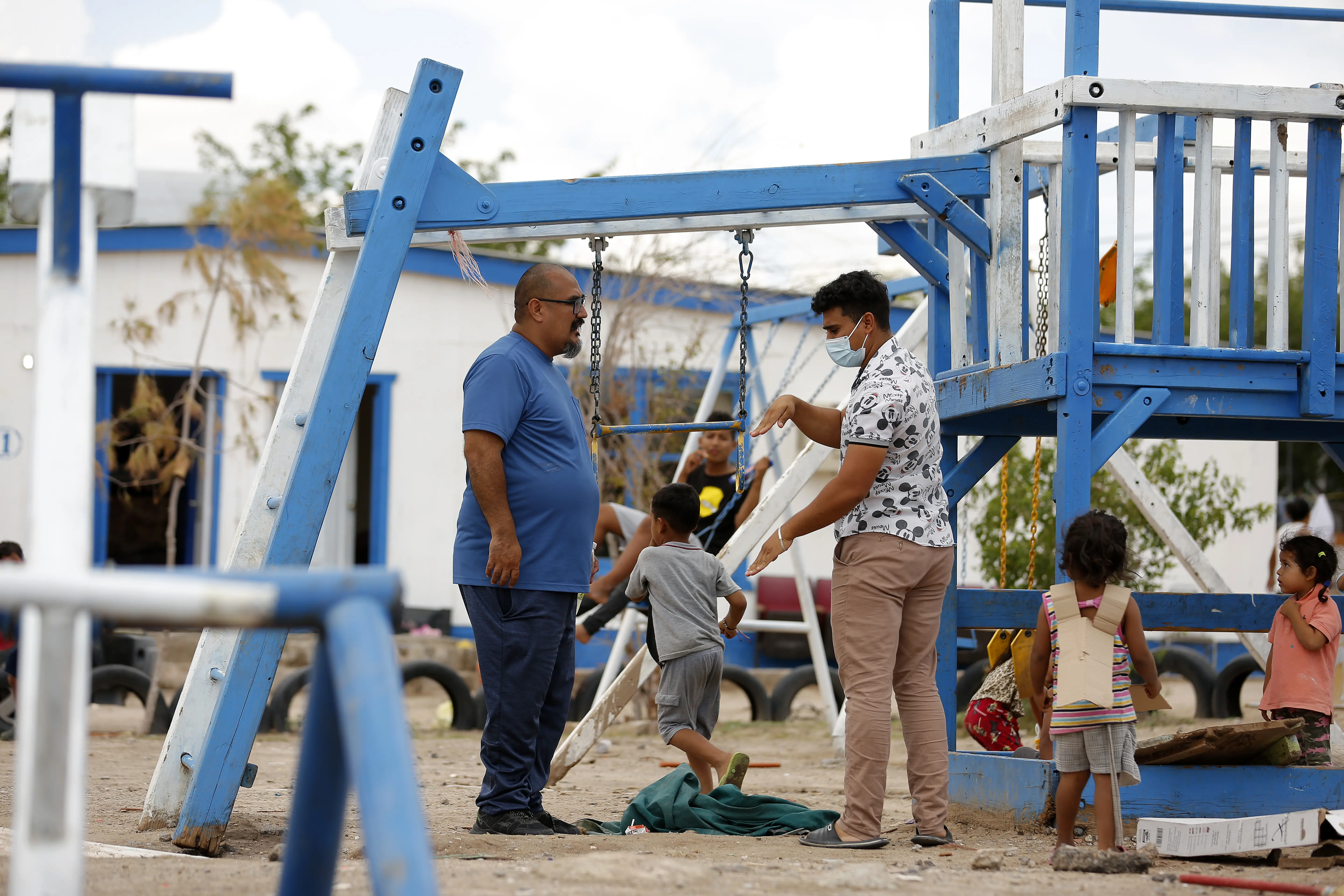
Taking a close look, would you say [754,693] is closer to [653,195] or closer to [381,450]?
[381,450]

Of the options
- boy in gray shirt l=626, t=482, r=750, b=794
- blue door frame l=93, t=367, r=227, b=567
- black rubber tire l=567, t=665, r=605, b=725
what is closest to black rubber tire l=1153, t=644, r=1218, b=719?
black rubber tire l=567, t=665, r=605, b=725

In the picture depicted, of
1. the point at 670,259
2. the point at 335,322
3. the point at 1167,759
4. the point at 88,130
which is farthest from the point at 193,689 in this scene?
the point at 670,259

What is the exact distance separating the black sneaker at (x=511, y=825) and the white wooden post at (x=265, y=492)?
977 millimetres

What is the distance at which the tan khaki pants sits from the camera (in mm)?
4543

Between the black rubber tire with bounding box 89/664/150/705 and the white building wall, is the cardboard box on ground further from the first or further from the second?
the white building wall

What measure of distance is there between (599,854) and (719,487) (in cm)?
471

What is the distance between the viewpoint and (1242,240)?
5359 mm

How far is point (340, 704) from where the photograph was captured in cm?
197

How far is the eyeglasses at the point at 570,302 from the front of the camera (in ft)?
16.8

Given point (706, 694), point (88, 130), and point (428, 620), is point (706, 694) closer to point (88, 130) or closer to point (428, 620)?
point (88, 130)

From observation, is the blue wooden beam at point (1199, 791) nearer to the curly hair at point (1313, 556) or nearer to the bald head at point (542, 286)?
the curly hair at point (1313, 556)

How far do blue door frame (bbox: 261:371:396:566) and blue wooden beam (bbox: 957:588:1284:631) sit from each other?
29.9 feet

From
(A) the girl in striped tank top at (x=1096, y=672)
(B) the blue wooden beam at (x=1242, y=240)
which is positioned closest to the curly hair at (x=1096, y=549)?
(A) the girl in striped tank top at (x=1096, y=672)

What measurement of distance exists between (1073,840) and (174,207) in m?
21.0
